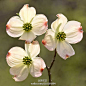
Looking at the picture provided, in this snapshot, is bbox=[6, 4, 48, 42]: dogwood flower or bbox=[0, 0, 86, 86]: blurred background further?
bbox=[0, 0, 86, 86]: blurred background

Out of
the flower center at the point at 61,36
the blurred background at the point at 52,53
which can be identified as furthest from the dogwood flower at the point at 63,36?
the blurred background at the point at 52,53

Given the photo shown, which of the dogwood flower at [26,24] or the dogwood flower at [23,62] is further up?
the dogwood flower at [26,24]

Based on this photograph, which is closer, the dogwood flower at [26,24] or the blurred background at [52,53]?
the dogwood flower at [26,24]

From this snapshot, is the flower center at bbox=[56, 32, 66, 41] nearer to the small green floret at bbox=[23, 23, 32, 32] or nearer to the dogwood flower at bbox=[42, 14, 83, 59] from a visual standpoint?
the dogwood flower at bbox=[42, 14, 83, 59]

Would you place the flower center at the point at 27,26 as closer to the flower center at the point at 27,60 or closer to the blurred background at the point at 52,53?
the flower center at the point at 27,60

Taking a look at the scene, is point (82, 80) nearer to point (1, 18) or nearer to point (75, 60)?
point (75, 60)

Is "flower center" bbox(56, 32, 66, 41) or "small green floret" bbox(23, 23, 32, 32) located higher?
"small green floret" bbox(23, 23, 32, 32)

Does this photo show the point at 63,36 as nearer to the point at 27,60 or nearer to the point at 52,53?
the point at 27,60

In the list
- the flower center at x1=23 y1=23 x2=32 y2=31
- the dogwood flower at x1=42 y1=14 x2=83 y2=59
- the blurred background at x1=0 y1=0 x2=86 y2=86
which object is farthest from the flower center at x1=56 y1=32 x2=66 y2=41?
the blurred background at x1=0 y1=0 x2=86 y2=86
